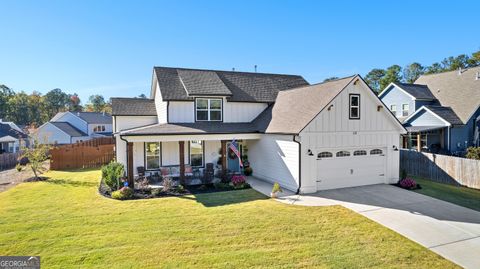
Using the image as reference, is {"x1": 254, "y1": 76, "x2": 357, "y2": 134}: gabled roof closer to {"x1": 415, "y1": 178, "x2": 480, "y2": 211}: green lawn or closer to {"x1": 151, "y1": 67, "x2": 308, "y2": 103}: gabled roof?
{"x1": 151, "y1": 67, "x2": 308, "y2": 103}: gabled roof

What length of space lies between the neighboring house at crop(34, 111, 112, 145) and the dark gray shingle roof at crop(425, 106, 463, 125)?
47814 mm

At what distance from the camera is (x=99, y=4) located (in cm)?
1448

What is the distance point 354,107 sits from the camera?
1357 cm

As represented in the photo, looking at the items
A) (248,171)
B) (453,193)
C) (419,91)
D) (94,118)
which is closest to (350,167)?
(453,193)

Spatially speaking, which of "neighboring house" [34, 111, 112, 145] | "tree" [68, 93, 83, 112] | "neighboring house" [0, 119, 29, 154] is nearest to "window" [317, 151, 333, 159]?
"neighboring house" [0, 119, 29, 154]

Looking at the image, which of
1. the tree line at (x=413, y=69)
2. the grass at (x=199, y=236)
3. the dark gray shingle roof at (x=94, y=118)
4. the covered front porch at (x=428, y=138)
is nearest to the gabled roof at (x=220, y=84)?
the grass at (x=199, y=236)

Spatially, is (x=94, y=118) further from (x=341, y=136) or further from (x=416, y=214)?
(x=416, y=214)

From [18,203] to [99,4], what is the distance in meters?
10.8

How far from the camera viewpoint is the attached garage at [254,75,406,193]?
1271 cm

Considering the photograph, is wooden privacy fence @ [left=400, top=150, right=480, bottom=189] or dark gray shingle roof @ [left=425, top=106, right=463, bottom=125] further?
dark gray shingle roof @ [left=425, top=106, right=463, bottom=125]

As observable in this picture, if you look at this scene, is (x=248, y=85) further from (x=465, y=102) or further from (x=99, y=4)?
(x=465, y=102)

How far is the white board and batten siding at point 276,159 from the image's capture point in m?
13.0

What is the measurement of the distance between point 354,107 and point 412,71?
61434 millimetres

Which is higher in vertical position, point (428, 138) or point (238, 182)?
point (428, 138)
